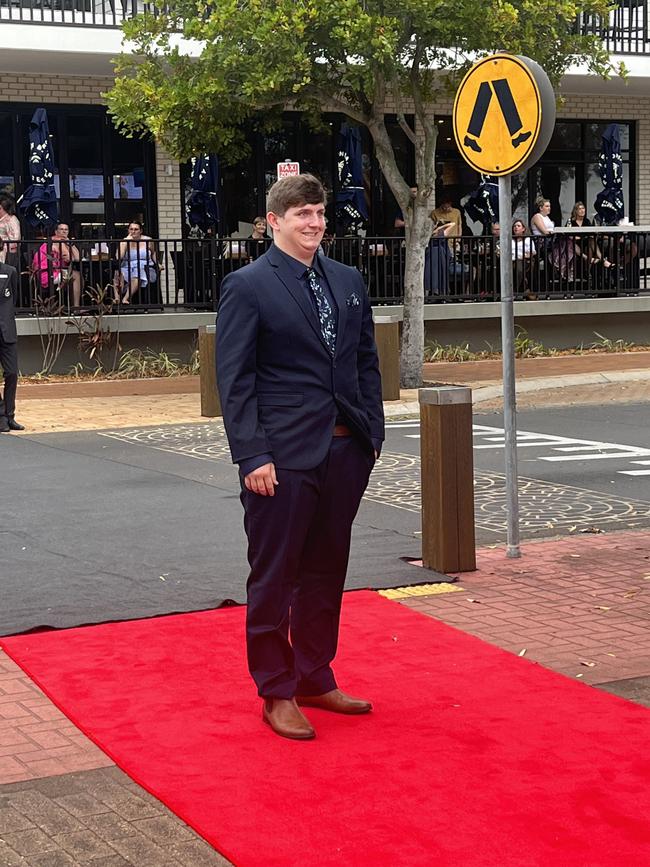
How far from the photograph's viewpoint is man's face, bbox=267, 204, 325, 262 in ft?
17.0

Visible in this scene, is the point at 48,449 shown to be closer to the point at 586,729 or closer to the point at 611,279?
the point at 586,729

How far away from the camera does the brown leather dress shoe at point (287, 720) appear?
515 cm

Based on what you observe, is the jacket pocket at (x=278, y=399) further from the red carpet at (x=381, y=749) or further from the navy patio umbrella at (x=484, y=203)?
the navy patio umbrella at (x=484, y=203)

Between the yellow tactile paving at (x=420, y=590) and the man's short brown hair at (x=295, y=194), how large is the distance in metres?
2.77

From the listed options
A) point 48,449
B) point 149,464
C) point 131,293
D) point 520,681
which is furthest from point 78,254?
point 520,681

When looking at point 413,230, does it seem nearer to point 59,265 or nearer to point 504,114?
point 59,265

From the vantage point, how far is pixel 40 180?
2186 centimetres

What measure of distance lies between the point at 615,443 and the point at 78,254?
8807mm

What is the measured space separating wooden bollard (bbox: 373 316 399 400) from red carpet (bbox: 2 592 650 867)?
10.0 metres

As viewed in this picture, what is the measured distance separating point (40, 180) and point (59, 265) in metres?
2.78

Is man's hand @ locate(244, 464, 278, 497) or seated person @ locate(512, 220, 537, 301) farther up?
seated person @ locate(512, 220, 537, 301)

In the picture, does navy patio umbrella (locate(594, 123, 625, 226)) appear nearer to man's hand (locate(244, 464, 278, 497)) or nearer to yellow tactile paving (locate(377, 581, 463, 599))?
yellow tactile paving (locate(377, 581, 463, 599))

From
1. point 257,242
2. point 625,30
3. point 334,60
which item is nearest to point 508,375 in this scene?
point 334,60

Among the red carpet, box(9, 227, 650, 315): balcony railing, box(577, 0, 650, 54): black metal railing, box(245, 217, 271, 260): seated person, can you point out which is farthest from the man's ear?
box(577, 0, 650, 54): black metal railing
